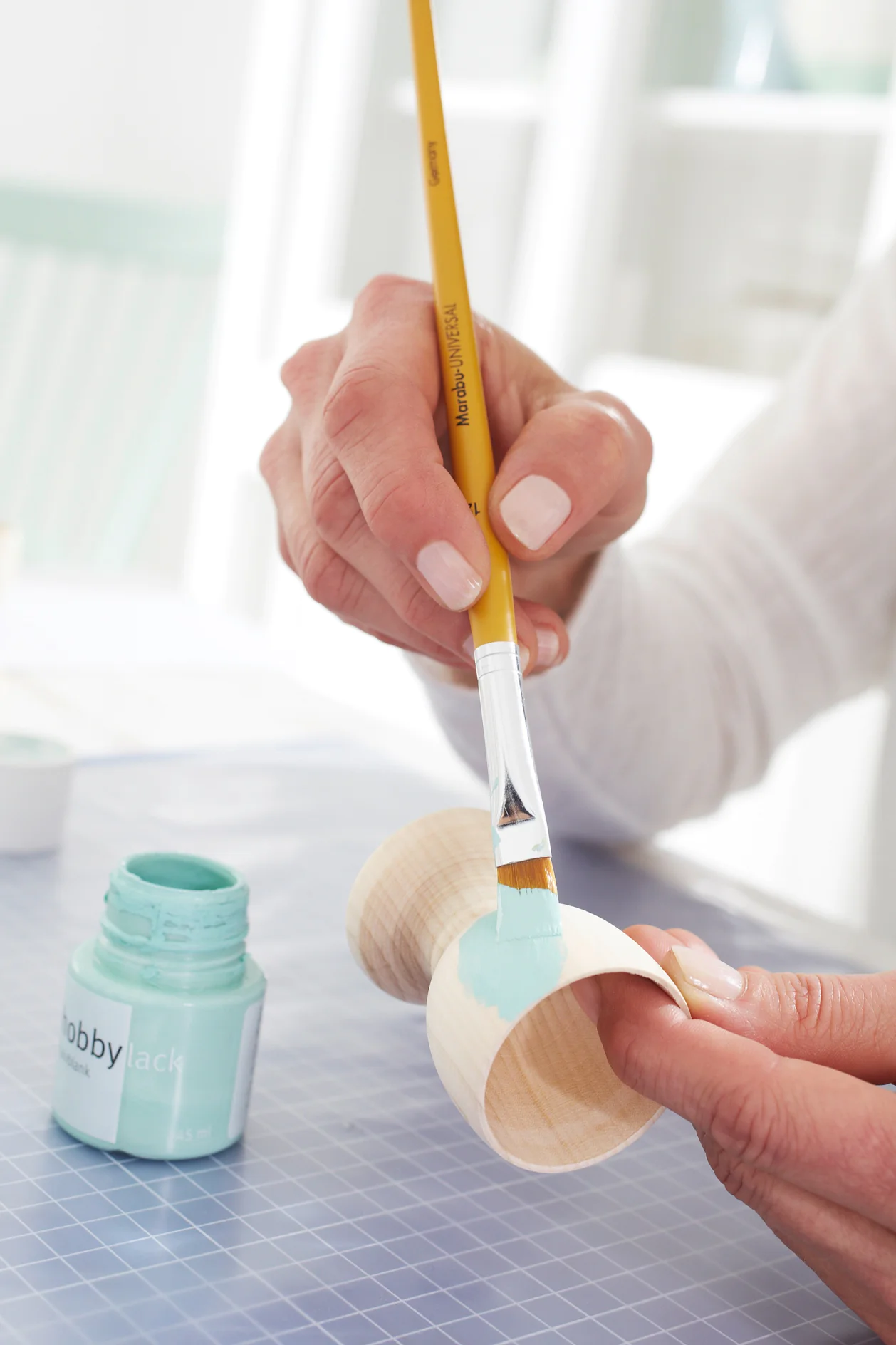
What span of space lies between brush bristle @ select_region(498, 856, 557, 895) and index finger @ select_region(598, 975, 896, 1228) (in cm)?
4

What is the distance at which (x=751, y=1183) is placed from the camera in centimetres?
35

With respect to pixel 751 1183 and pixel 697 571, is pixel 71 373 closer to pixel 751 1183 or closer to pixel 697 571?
pixel 697 571

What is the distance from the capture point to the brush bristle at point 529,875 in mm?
359

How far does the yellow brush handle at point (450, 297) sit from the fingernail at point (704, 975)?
147 mm

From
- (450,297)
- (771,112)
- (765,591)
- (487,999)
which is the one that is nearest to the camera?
(487,999)

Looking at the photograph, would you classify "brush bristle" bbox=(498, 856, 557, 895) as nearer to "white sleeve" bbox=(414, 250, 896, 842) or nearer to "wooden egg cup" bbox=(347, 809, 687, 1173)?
"wooden egg cup" bbox=(347, 809, 687, 1173)

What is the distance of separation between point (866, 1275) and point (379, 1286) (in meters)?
0.12

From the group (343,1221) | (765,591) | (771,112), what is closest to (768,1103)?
(343,1221)

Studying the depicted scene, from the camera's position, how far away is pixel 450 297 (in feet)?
1.44

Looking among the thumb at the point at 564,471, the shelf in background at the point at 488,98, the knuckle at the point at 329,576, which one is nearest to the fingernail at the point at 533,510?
the thumb at the point at 564,471

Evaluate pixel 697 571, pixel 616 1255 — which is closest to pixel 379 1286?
pixel 616 1255

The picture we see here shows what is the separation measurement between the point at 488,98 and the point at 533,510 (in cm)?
178

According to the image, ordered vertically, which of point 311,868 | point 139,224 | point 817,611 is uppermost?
point 139,224

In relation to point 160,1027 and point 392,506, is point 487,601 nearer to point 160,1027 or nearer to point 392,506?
point 392,506
